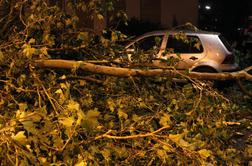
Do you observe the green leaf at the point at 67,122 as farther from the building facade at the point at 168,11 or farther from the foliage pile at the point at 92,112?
the building facade at the point at 168,11

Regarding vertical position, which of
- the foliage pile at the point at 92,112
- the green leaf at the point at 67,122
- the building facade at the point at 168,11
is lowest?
the building facade at the point at 168,11

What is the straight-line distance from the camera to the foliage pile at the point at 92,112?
123 inches

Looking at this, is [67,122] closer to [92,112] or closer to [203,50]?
[92,112]

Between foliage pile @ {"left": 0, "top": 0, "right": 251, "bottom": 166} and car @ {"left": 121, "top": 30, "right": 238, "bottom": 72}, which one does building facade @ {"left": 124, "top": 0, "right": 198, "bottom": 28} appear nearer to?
car @ {"left": 121, "top": 30, "right": 238, "bottom": 72}

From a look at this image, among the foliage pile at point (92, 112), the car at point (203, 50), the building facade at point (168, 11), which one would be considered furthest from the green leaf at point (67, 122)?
the building facade at point (168, 11)

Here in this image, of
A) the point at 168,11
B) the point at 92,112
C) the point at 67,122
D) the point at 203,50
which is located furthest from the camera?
the point at 168,11

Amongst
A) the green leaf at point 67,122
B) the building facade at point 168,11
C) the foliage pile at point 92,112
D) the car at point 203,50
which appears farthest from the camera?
the building facade at point 168,11

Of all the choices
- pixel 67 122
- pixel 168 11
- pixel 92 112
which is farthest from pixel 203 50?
pixel 168 11

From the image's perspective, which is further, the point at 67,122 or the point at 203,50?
the point at 203,50

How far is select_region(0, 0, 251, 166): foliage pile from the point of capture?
314 centimetres

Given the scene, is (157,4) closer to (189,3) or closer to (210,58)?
(189,3)

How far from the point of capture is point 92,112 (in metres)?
3.11

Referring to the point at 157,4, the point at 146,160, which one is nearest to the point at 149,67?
the point at 146,160

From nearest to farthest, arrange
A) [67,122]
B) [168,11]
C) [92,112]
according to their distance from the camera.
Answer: [67,122] < [92,112] < [168,11]
